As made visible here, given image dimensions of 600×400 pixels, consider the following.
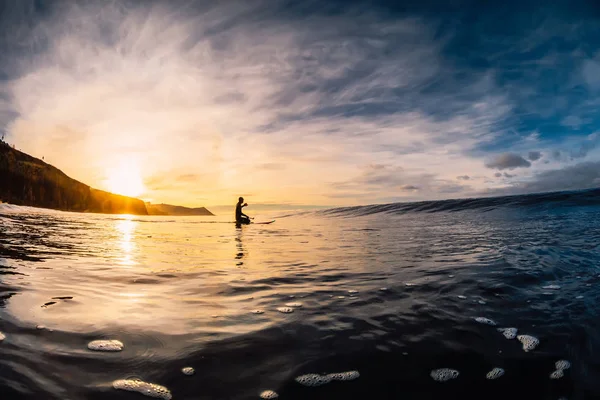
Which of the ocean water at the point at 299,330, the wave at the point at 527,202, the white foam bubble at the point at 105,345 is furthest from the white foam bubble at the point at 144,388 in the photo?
the wave at the point at 527,202

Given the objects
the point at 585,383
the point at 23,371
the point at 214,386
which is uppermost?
the point at 23,371

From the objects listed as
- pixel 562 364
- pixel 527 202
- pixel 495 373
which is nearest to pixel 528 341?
pixel 562 364

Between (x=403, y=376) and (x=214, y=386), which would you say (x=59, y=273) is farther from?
(x=403, y=376)

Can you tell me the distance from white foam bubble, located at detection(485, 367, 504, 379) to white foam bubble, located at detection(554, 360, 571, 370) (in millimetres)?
651

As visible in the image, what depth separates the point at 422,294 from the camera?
565 cm

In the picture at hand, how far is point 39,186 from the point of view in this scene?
77500 mm

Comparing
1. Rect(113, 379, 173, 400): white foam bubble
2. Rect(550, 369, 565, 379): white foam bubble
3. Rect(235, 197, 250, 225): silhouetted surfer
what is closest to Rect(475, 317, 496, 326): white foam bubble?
Rect(550, 369, 565, 379): white foam bubble

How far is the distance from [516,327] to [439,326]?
3.59 ft

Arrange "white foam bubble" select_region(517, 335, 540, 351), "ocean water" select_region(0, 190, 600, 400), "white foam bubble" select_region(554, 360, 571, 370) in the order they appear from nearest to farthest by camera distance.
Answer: "ocean water" select_region(0, 190, 600, 400)
"white foam bubble" select_region(554, 360, 571, 370)
"white foam bubble" select_region(517, 335, 540, 351)

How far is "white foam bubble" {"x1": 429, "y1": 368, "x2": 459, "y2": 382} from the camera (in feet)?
10.2

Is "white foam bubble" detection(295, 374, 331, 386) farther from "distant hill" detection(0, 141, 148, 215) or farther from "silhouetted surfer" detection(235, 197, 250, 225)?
"distant hill" detection(0, 141, 148, 215)

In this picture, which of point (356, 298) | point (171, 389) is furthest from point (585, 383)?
point (171, 389)

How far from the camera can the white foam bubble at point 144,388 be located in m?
2.71

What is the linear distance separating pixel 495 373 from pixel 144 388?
3505 millimetres
